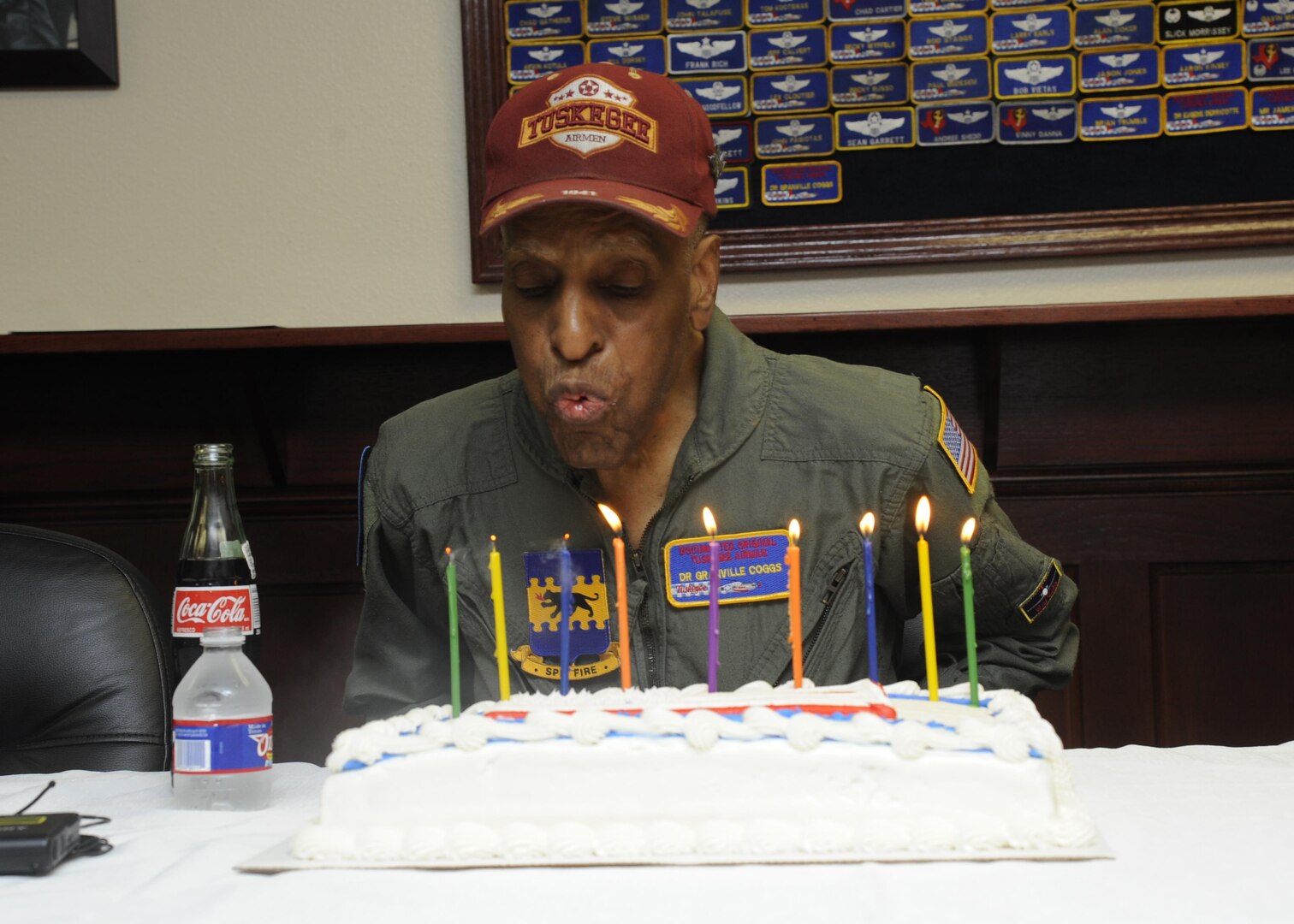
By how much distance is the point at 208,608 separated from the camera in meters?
1.19

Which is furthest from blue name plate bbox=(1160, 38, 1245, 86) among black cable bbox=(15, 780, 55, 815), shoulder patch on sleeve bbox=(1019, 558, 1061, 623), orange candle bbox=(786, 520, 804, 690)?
black cable bbox=(15, 780, 55, 815)

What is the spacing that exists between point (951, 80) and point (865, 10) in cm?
20

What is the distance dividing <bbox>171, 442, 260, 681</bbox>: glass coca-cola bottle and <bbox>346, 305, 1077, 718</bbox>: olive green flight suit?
340 mm

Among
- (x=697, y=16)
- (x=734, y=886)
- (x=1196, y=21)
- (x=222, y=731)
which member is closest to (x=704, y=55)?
(x=697, y=16)

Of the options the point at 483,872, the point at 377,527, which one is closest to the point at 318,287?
the point at 377,527

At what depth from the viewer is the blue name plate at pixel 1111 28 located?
2365 millimetres

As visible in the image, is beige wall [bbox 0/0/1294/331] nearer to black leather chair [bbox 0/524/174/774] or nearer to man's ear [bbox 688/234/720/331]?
man's ear [bbox 688/234/720/331]

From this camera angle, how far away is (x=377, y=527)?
1.70 metres

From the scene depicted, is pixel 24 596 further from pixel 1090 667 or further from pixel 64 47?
pixel 1090 667

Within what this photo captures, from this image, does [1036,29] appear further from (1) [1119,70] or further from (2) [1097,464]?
(2) [1097,464]

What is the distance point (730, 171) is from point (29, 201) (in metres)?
1.38

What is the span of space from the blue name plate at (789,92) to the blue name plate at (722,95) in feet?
0.06

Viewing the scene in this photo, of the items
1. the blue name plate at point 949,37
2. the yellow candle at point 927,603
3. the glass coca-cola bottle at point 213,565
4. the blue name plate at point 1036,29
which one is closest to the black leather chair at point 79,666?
the glass coca-cola bottle at point 213,565

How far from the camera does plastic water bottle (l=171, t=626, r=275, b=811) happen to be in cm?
106
